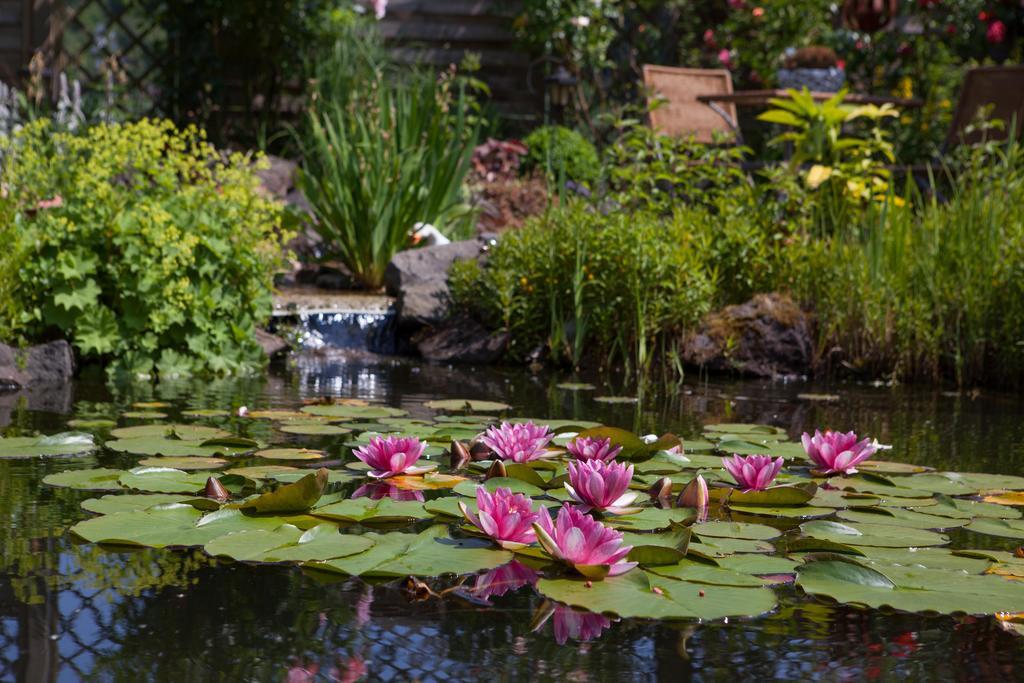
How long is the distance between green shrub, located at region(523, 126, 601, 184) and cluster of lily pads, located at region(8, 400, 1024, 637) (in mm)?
5458

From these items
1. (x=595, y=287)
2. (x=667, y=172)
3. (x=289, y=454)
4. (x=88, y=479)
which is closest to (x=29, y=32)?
(x=667, y=172)

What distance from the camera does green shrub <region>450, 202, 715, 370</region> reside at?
469cm

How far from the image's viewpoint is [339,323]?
5.37 metres

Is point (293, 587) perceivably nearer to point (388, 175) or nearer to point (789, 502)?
point (789, 502)

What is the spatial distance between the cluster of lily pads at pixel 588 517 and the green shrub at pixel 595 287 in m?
2.05

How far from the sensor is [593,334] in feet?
16.2

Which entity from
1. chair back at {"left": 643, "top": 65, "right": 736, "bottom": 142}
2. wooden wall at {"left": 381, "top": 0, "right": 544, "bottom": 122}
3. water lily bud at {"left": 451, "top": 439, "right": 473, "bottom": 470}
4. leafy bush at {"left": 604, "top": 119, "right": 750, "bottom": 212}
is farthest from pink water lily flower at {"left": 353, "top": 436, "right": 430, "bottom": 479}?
wooden wall at {"left": 381, "top": 0, "right": 544, "bottom": 122}

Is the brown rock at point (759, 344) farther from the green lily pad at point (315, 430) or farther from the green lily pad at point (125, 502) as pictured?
the green lily pad at point (125, 502)

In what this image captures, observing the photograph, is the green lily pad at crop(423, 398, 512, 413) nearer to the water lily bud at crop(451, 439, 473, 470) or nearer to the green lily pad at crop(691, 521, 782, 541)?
the water lily bud at crop(451, 439, 473, 470)

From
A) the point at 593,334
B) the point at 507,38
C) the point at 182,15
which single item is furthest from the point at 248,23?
the point at 593,334

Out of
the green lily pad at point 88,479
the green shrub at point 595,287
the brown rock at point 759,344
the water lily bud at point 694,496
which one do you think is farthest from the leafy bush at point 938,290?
the green lily pad at point 88,479

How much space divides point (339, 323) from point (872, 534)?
3.77 meters

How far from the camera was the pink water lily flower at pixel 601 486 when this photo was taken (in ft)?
6.17

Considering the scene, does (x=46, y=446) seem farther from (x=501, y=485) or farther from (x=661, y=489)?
(x=661, y=489)
